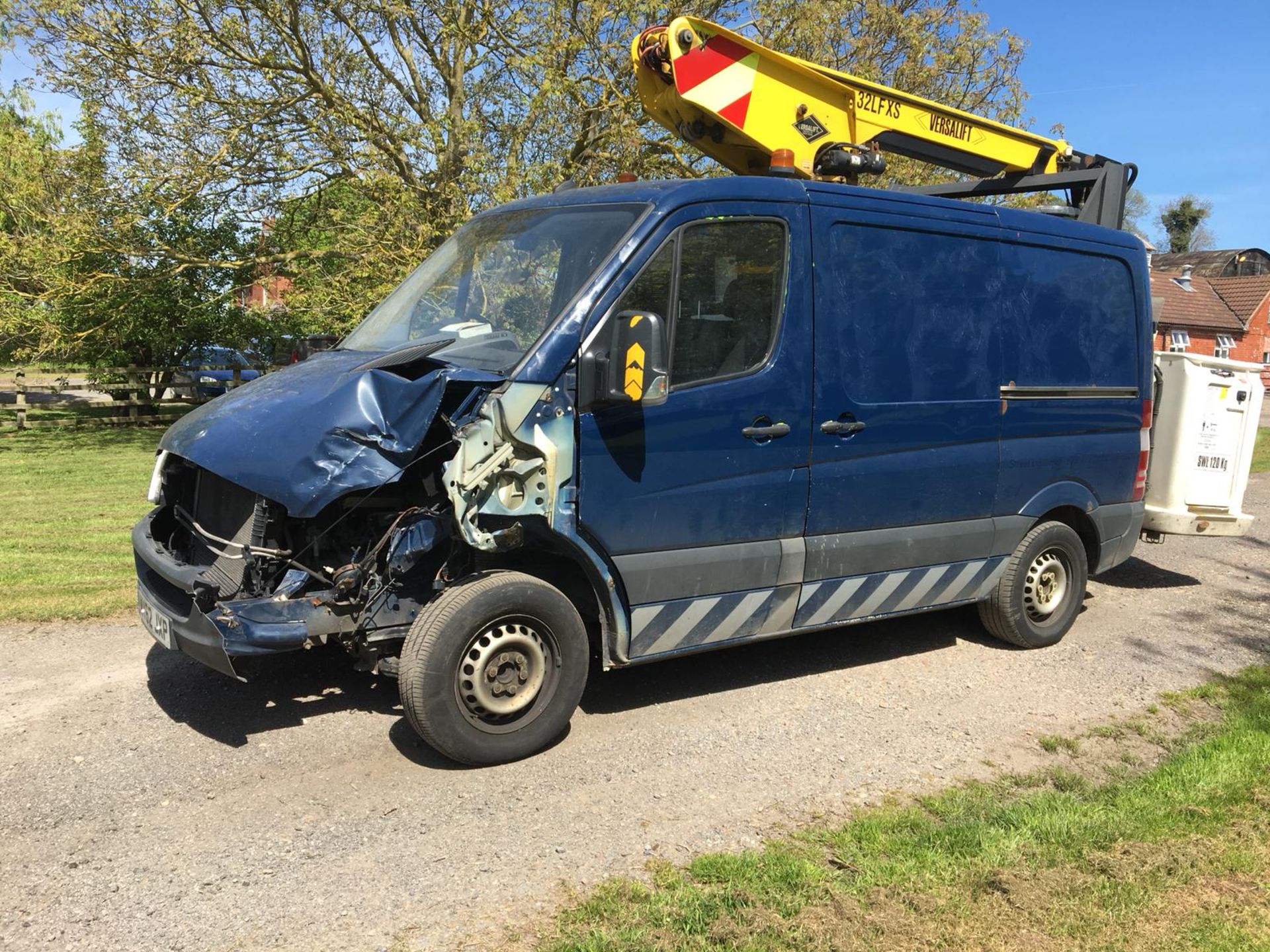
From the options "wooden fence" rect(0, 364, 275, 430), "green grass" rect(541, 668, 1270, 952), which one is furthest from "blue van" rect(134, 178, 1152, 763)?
"wooden fence" rect(0, 364, 275, 430)

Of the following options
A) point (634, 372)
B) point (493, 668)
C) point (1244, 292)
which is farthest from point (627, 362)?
point (1244, 292)

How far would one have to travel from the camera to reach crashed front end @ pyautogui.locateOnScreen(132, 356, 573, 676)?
426cm

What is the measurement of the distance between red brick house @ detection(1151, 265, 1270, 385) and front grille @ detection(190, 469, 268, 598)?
160 feet

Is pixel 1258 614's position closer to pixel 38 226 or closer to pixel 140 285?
pixel 140 285

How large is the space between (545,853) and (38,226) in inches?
673

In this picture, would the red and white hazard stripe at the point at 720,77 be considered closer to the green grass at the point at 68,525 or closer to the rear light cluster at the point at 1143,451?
the rear light cluster at the point at 1143,451

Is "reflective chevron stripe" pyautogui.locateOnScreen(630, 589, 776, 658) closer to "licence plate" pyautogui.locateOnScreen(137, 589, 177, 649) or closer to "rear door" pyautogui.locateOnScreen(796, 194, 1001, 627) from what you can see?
"rear door" pyautogui.locateOnScreen(796, 194, 1001, 627)

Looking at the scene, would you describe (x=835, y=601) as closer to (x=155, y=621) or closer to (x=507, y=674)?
(x=507, y=674)

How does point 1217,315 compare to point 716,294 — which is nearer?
point 716,294

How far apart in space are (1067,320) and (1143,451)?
4.10ft

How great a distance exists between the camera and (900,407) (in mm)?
5586

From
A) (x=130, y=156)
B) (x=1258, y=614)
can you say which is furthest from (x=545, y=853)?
(x=130, y=156)

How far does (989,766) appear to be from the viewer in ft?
15.7

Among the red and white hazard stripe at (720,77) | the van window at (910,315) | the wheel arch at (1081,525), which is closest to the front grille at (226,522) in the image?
the van window at (910,315)
